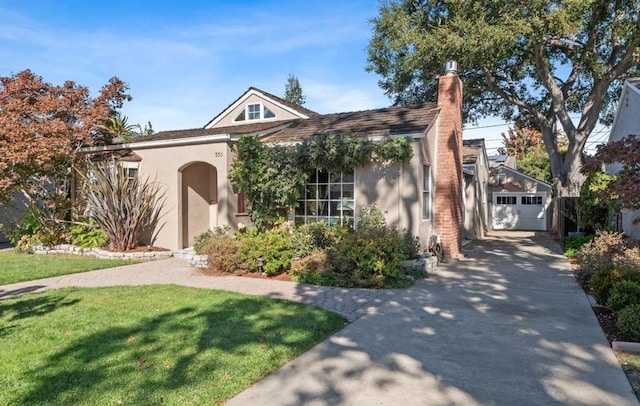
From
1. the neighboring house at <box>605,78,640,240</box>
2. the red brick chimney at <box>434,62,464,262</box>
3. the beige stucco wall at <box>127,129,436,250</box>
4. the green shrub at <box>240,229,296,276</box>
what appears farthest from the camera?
the neighboring house at <box>605,78,640,240</box>

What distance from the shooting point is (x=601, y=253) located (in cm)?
957

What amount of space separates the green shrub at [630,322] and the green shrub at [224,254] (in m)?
7.45

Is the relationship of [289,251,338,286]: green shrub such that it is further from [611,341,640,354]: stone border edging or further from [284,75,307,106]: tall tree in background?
[284,75,307,106]: tall tree in background

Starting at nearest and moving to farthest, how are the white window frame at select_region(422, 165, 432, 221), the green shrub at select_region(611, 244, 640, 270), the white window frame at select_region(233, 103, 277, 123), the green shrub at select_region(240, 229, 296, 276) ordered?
the green shrub at select_region(611, 244, 640, 270) < the green shrub at select_region(240, 229, 296, 276) < the white window frame at select_region(422, 165, 432, 221) < the white window frame at select_region(233, 103, 277, 123)

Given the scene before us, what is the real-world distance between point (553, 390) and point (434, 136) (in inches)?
361

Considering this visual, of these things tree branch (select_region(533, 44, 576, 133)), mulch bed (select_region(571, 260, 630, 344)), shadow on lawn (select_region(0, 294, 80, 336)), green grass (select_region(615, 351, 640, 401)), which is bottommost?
green grass (select_region(615, 351, 640, 401))

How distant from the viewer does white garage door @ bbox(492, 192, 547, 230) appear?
25344mm

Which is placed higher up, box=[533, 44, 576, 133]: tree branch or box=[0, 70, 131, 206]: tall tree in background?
box=[533, 44, 576, 133]: tree branch

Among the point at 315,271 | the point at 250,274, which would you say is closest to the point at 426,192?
the point at 315,271

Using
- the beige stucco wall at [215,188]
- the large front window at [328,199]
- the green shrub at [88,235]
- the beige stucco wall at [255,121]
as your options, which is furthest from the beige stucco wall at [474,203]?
the green shrub at [88,235]

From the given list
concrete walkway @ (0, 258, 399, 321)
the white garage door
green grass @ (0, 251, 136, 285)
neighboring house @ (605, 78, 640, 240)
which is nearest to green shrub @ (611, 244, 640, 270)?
neighboring house @ (605, 78, 640, 240)

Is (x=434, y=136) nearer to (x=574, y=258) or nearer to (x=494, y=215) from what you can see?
(x=574, y=258)

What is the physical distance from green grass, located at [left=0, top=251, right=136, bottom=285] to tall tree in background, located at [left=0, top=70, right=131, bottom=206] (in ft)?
7.59

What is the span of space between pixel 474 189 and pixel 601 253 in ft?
29.9
